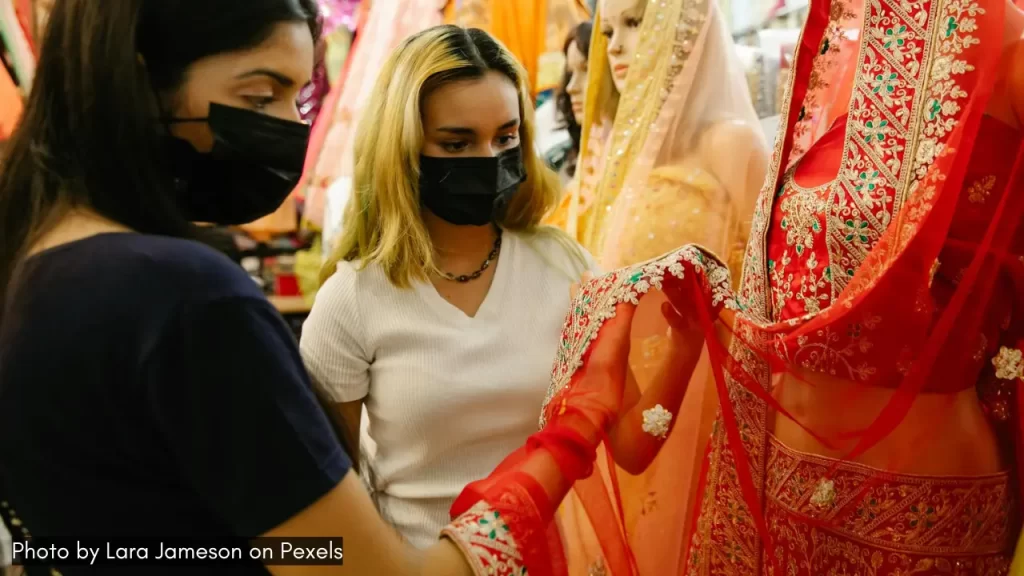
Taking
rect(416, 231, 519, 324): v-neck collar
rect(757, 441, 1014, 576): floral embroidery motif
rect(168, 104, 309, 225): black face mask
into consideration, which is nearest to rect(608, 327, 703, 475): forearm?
rect(757, 441, 1014, 576): floral embroidery motif

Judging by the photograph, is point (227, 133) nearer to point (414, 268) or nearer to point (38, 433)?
point (38, 433)

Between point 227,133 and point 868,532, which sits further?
point 868,532

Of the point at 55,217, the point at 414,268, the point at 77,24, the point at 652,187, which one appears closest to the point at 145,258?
the point at 55,217

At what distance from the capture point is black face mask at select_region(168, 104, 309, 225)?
0.76m

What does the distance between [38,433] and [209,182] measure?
1.01 feet

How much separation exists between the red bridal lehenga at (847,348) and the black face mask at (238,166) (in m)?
0.45

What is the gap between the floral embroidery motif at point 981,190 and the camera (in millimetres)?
839

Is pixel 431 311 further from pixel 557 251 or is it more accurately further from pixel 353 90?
pixel 353 90

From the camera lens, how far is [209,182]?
81 centimetres

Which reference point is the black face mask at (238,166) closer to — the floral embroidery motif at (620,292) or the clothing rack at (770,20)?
the floral embroidery motif at (620,292)

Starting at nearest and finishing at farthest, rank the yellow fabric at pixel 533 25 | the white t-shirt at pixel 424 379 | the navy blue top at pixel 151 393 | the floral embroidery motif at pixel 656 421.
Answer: the navy blue top at pixel 151 393, the floral embroidery motif at pixel 656 421, the white t-shirt at pixel 424 379, the yellow fabric at pixel 533 25

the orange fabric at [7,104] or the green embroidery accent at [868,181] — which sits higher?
the green embroidery accent at [868,181]

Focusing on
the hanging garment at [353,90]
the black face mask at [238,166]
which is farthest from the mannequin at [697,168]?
the hanging garment at [353,90]

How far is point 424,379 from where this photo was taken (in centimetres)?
118
